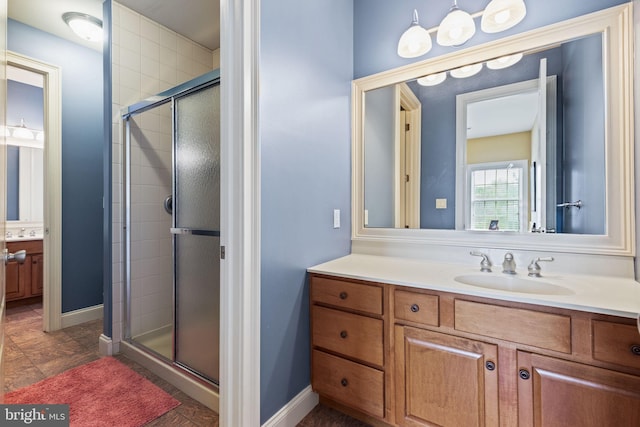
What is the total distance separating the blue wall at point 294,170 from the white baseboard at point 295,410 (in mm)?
30

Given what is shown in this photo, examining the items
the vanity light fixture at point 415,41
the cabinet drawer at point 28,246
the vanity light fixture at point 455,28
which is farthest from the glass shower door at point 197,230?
the cabinet drawer at point 28,246

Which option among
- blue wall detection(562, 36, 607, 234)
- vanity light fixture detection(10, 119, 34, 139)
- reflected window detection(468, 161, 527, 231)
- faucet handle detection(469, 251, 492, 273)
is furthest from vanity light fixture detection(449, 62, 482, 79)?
vanity light fixture detection(10, 119, 34, 139)

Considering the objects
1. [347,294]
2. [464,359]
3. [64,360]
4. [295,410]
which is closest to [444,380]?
[464,359]

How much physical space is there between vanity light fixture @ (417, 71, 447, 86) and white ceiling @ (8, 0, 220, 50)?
1.75m

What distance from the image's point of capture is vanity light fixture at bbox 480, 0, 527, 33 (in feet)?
4.71

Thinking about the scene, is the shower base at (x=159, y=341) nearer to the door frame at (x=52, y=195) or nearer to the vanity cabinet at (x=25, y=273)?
the door frame at (x=52, y=195)

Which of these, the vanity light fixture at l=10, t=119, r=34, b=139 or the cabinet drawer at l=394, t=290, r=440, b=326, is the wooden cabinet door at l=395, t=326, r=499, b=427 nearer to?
the cabinet drawer at l=394, t=290, r=440, b=326

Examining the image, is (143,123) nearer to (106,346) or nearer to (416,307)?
A: (106,346)

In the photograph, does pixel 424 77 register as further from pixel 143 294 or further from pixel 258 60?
pixel 143 294

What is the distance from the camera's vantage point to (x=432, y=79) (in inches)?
68.7

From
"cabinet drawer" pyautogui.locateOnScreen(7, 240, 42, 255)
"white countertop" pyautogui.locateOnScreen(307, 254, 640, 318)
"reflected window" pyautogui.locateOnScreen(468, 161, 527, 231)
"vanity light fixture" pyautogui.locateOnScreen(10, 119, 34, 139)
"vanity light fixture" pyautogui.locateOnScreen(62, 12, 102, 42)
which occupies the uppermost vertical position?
"vanity light fixture" pyautogui.locateOnScreen(62, 12, 102, 42)

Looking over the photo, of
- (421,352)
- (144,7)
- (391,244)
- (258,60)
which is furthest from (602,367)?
(144,7)

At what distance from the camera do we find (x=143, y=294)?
2320 millimetres

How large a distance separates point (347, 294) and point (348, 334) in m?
0.19
